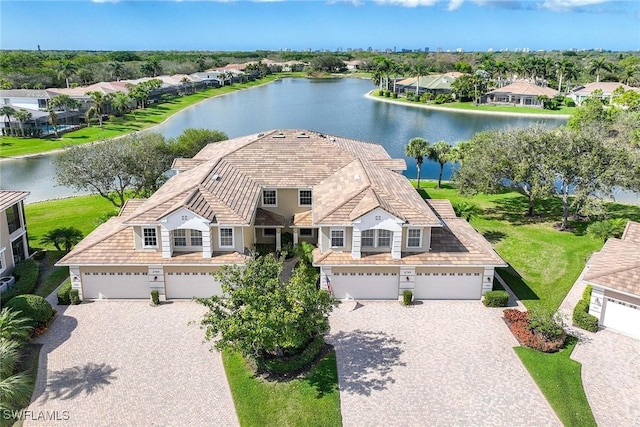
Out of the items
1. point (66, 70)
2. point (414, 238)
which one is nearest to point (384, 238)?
point (414, 238)

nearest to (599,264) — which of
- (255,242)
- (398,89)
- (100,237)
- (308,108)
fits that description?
(255,242)

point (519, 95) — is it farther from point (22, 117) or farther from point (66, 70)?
point (66, 70)

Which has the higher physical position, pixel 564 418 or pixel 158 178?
pixel 158 178

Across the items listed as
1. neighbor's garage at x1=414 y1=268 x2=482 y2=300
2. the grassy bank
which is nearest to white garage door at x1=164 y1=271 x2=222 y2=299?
neighbor's garage at x1=414 y1=268 x2=482 y2=300

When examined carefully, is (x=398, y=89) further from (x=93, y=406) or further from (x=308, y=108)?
(x=93, y=406)

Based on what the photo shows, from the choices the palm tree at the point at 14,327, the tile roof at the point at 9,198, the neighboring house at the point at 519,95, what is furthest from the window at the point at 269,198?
the neighboring house at the point at 519,95

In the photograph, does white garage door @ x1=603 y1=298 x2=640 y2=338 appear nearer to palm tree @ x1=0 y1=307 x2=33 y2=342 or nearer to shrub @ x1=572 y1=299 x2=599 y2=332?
shrub @ x1=572 y1=299 x2=599 y2=332

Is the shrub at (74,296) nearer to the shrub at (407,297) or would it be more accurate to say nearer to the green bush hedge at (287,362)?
the green bush hedge at (287,362)
